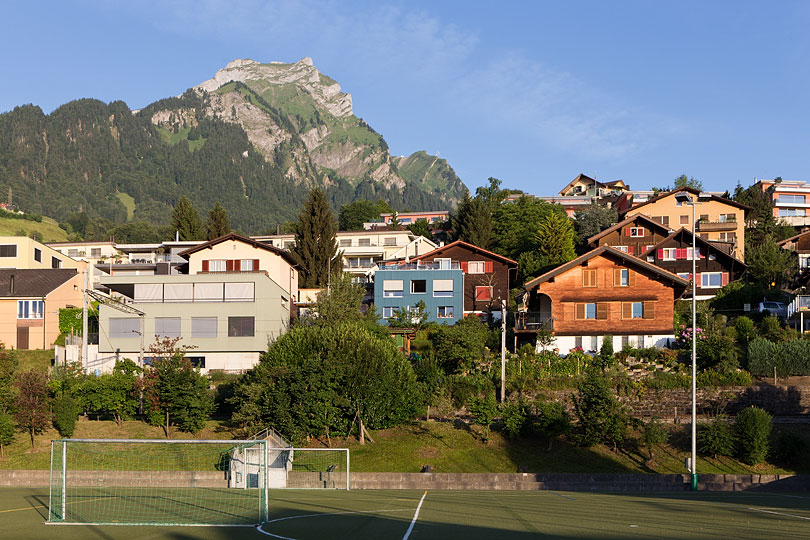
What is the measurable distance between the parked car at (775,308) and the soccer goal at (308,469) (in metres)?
41.2

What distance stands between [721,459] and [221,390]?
102 ft

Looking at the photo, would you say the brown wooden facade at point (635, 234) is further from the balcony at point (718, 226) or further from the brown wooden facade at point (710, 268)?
the balcony at point (718, 226)

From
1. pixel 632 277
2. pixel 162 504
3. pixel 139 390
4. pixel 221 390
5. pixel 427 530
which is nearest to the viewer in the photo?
pixel 427 530

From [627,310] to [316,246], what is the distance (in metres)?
35.2

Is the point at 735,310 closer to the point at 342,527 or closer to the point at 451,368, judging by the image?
the point at 451,368

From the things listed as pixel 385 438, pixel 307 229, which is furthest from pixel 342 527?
pixel 307 229

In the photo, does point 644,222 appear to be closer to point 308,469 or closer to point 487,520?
point 308,469

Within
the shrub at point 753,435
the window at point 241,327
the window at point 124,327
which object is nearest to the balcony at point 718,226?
the shrub at point 753,435

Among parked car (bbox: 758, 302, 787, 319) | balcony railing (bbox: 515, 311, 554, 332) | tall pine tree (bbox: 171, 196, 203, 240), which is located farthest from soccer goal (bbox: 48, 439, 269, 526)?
tall pine tree (bbox: 171, 196, 203, 240)

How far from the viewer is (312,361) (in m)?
44.2

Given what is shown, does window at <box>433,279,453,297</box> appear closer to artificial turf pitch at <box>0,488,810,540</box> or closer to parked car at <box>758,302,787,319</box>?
→ parked car at <box>758,302,787,319</box>

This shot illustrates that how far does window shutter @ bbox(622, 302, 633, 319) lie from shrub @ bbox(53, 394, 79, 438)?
39.6 m

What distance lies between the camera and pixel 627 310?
58688mm

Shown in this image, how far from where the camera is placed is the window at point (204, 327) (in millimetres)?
59125
